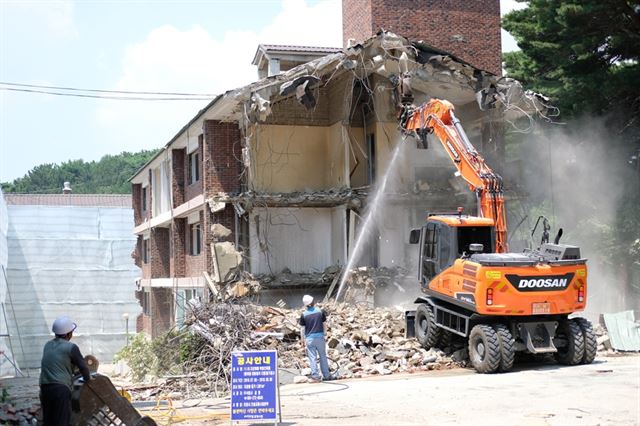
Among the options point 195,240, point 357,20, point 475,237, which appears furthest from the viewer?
point 357,20

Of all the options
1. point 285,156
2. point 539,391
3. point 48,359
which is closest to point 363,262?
point 285,156

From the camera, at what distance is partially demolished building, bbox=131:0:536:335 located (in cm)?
2295

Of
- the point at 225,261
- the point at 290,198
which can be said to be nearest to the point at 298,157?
the point at 290,198

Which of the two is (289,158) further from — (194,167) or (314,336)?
(314,336)

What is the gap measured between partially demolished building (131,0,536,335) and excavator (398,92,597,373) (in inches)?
229

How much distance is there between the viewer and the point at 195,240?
30031 mm

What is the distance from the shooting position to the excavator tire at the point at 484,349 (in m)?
15.1

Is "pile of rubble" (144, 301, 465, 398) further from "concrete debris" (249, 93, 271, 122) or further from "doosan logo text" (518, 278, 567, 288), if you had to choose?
"concrete debris" (249, 93, 271, 122)

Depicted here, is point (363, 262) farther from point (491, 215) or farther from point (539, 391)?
point (539, 391)

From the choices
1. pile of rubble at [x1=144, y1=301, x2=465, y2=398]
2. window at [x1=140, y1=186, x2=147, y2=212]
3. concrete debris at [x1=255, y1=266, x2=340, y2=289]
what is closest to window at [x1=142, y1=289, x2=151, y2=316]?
window at [x1=140, y1=186, x2=147, y2=212]

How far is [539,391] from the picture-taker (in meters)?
13.0

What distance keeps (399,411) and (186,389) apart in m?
5.36

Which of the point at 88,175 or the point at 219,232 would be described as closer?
the point at 219,232

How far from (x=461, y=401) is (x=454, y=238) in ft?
15.8
